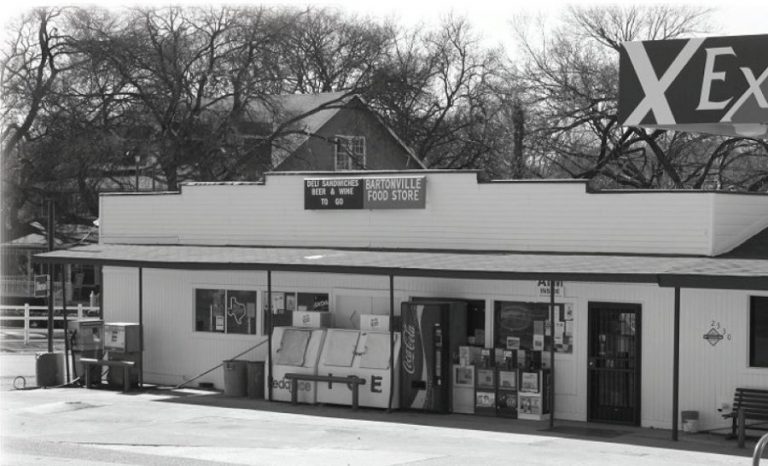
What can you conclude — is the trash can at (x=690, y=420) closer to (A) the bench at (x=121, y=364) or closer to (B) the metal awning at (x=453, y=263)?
(B) the metal awning at (x=453, y=263)

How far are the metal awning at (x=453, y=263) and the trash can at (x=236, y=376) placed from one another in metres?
2.06

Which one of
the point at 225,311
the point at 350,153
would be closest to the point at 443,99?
the point at 350,153

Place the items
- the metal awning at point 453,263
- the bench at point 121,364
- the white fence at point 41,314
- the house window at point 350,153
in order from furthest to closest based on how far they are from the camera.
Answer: the house window at point 350,153, the white fence at point 41,314, the bench at point 121,364, the metal awning at point 453,263

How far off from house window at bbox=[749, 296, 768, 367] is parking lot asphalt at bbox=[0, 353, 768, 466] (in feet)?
4.30

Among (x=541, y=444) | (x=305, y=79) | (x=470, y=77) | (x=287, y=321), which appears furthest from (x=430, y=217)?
(x=305, y=79)

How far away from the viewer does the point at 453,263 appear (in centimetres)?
1984

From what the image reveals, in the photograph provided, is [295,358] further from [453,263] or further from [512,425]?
[512,425]

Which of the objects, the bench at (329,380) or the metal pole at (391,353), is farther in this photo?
the bench at (329,380)

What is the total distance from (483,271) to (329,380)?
12.9 ft

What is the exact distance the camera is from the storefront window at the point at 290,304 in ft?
75.3

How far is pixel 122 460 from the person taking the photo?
51.3 feet

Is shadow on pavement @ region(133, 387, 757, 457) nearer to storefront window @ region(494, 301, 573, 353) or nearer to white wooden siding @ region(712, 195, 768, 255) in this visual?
storefront window @ region(494, 301, 573, 353)

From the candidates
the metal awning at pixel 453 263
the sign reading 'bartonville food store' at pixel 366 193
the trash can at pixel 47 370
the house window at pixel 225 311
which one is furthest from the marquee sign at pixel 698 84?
the trash can at pixel 47 370

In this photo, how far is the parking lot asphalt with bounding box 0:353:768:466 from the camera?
15.9 meters
